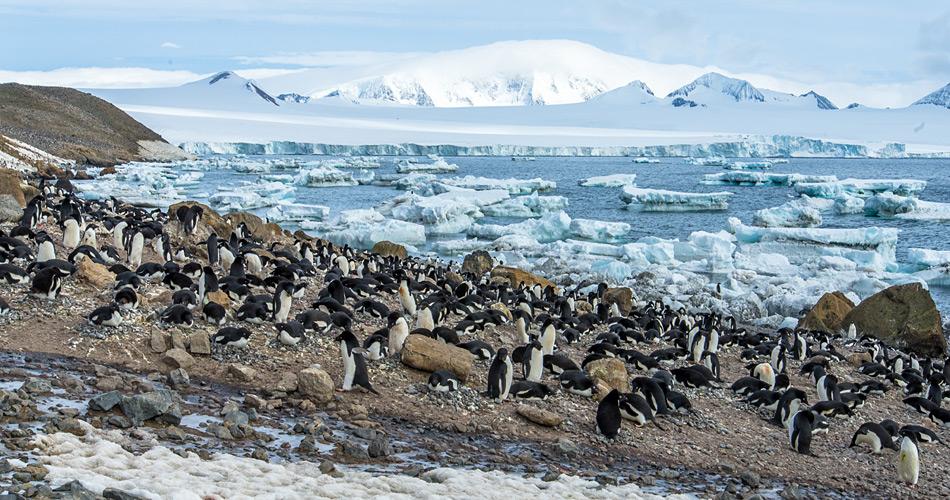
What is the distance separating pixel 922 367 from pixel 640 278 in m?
8.99

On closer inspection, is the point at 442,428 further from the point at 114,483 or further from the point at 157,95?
the point at 157,95

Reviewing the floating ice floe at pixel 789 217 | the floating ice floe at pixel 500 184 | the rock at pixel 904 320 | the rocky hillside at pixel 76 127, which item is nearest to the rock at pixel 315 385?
the rock at pixel 904 320

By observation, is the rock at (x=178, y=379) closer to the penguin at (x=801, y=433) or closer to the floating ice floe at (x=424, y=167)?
the penguin at (x=801, y=433)

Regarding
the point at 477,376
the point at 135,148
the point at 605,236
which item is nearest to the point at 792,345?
the point at 477,376

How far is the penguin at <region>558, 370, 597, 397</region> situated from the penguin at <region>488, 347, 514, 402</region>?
30.6 inches

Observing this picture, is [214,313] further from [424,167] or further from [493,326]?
[424,167]

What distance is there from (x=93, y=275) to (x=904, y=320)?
13813 mm

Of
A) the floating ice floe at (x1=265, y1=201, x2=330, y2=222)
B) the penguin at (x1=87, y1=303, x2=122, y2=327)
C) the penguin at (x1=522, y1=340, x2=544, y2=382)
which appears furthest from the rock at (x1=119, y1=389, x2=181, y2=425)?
the floating ice floe at (x1=265, y1=201, x2=330, y2=222)

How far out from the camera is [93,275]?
34.4ft

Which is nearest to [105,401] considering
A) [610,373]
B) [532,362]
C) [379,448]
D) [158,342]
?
[379,448]

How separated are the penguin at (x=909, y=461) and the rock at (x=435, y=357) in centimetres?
382

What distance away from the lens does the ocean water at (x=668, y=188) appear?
34.8 metres

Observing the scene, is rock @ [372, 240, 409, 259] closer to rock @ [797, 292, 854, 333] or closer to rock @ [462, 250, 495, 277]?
rock @ [462, 250, 495, 277]

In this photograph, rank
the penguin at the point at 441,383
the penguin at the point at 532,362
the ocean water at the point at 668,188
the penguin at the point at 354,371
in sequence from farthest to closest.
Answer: the ocean water at the point at 668,188, the penguin at the point at 532,362, the penguin at the point at 441,383, the penguin at the point at 354,371
